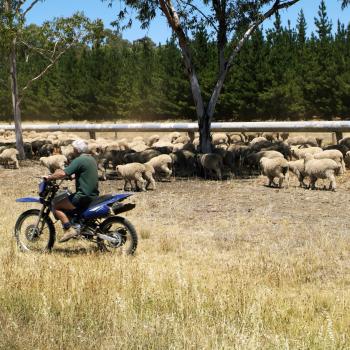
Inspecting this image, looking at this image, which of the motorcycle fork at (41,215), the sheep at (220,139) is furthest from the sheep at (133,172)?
the sheep at (220,139)

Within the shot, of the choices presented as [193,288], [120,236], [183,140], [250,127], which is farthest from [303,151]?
[193,288]

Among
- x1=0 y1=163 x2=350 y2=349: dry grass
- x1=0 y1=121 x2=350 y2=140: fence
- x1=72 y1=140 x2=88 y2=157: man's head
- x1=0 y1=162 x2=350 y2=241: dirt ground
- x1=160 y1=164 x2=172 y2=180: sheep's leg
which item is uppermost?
x1=72 y1=140 x2=88 y2=157: man's head

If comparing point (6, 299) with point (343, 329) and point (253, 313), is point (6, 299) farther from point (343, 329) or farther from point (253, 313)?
point (343, 329)

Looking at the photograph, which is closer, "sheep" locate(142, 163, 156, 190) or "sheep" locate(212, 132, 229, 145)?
"sheep" locate(142, 163, 156, 190)

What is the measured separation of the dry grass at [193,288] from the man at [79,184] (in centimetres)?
61

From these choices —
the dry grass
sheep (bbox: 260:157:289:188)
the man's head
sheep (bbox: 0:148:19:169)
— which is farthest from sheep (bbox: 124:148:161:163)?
the man's head

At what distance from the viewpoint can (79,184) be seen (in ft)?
29.6

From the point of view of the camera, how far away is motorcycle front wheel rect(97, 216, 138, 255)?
8953 mm

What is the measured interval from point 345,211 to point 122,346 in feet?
27.4

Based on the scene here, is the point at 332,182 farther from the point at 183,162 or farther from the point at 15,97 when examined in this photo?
the point at 15,97

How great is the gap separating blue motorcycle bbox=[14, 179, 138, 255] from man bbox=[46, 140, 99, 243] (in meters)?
0.11

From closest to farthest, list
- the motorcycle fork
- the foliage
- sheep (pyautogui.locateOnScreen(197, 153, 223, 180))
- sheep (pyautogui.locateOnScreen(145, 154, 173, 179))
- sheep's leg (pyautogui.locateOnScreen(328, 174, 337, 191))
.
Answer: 1. the motorcycle fork
2. sheep's leg (pyautogui.locateOnScreen(328, 174, 337, 191))
3. sheep (pyautogui.locateOnScreen(145, 154, 173, 179))
4. sheep (pyautogui.locateOnScreen(197, 153, 223, 180))
5. the foliage

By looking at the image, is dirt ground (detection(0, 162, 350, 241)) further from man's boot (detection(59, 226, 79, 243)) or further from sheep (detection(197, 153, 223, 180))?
man's boot (detection(59, 226, 79, 243))

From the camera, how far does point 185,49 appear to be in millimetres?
19594
